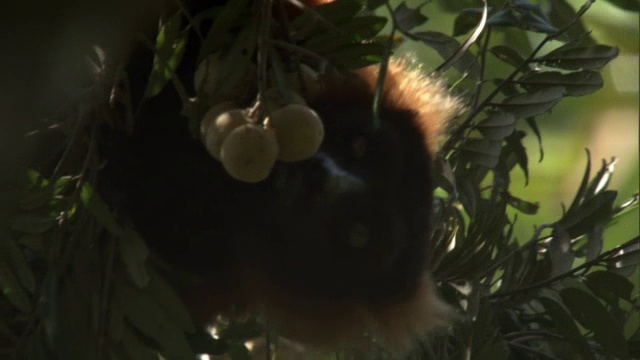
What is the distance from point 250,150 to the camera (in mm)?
1604

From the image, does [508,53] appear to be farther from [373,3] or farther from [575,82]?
[373,3]

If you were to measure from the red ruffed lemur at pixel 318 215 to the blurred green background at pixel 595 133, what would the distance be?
4.39 ft

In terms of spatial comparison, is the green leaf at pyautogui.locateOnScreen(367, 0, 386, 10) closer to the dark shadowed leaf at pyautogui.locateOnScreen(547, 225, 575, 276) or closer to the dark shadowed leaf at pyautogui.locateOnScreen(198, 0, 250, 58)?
the dark shadowed leaf at pyautogui.locateOnScreen(198, 0, 250, 58)

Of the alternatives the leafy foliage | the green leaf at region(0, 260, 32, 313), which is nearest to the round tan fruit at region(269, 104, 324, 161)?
the leafy foliage

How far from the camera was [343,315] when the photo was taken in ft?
8.41

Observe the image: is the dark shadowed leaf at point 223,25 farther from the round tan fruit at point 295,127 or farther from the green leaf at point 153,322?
the green leaf at point 153,322

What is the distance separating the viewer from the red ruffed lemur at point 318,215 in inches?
93.7

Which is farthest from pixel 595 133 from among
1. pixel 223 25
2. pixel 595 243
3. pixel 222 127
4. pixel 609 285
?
pixel 222 127

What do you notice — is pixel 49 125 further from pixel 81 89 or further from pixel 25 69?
pixel 25 69

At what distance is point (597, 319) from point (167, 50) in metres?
0.91

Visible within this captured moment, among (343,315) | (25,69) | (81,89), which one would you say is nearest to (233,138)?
(81,89)

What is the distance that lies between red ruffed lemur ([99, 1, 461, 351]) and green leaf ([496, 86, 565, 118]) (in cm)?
25

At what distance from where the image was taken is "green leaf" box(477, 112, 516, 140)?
7.18 feet

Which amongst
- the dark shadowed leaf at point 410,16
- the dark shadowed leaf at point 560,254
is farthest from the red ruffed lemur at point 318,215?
the dark shadowed leaf at point 560,254
